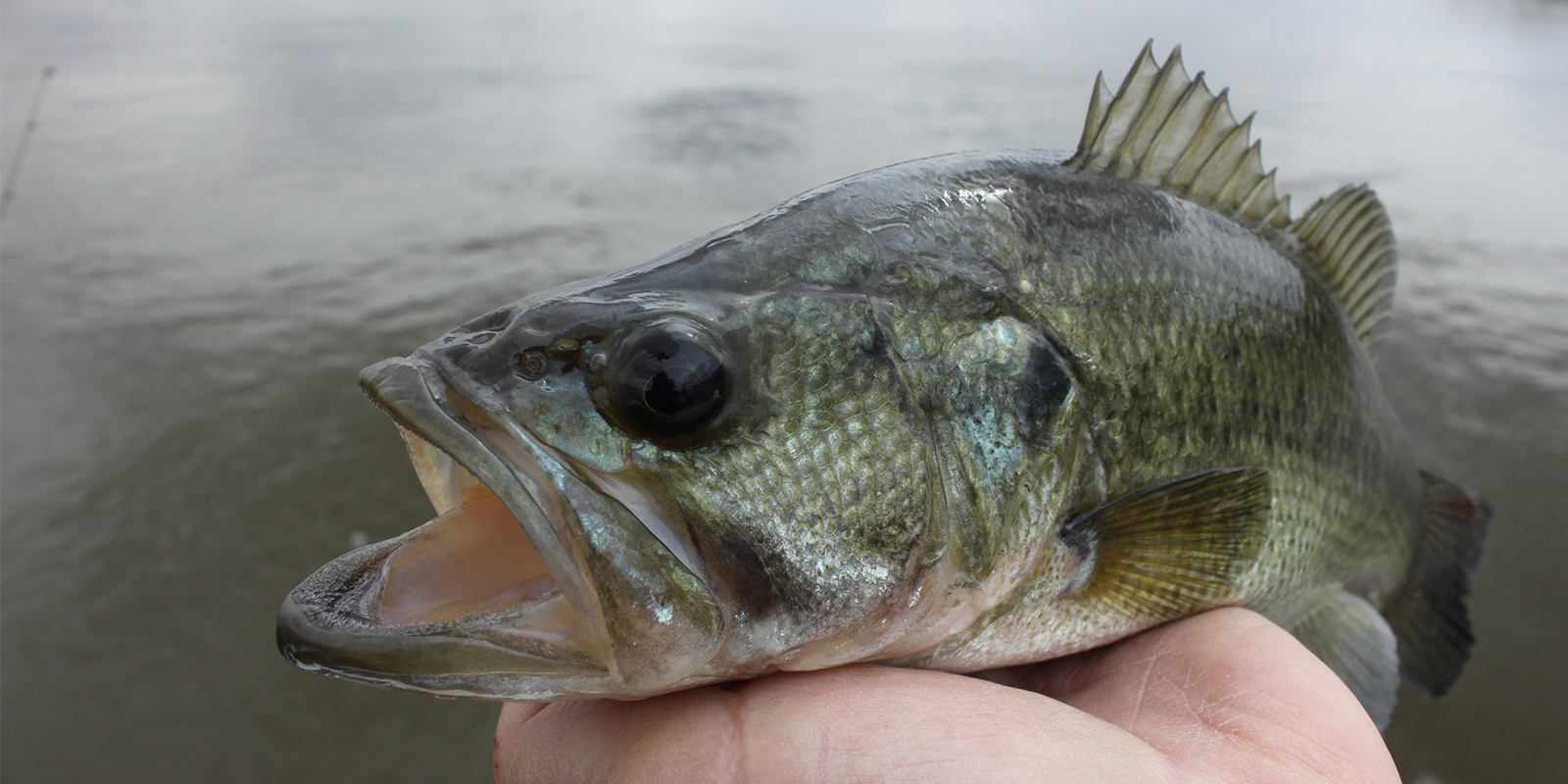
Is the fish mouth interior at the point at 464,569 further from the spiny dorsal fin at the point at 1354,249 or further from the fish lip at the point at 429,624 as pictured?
the spiny dorsal fin at the point at 1354,249

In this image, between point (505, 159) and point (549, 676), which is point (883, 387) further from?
point (505, 159)

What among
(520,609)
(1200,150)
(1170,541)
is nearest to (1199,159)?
(1200,150)

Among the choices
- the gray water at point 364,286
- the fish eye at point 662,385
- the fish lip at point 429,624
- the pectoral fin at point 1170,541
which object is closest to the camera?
the fish lip at point 429,624

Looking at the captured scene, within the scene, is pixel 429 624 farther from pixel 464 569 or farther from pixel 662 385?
pixel 662 385

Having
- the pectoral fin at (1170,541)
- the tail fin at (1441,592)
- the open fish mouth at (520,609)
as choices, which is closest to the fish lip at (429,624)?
the open fish mouth at (520,609)

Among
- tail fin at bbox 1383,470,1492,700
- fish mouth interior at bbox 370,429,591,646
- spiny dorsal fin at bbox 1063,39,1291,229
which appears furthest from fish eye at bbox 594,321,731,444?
tail fin at bbox 1383,470,1492,700

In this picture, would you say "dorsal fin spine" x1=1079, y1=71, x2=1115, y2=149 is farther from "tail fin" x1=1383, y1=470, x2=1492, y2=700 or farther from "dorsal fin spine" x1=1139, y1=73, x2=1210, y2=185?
"tail fin" x1=1383, y1=470, x2=1492, y2=700
